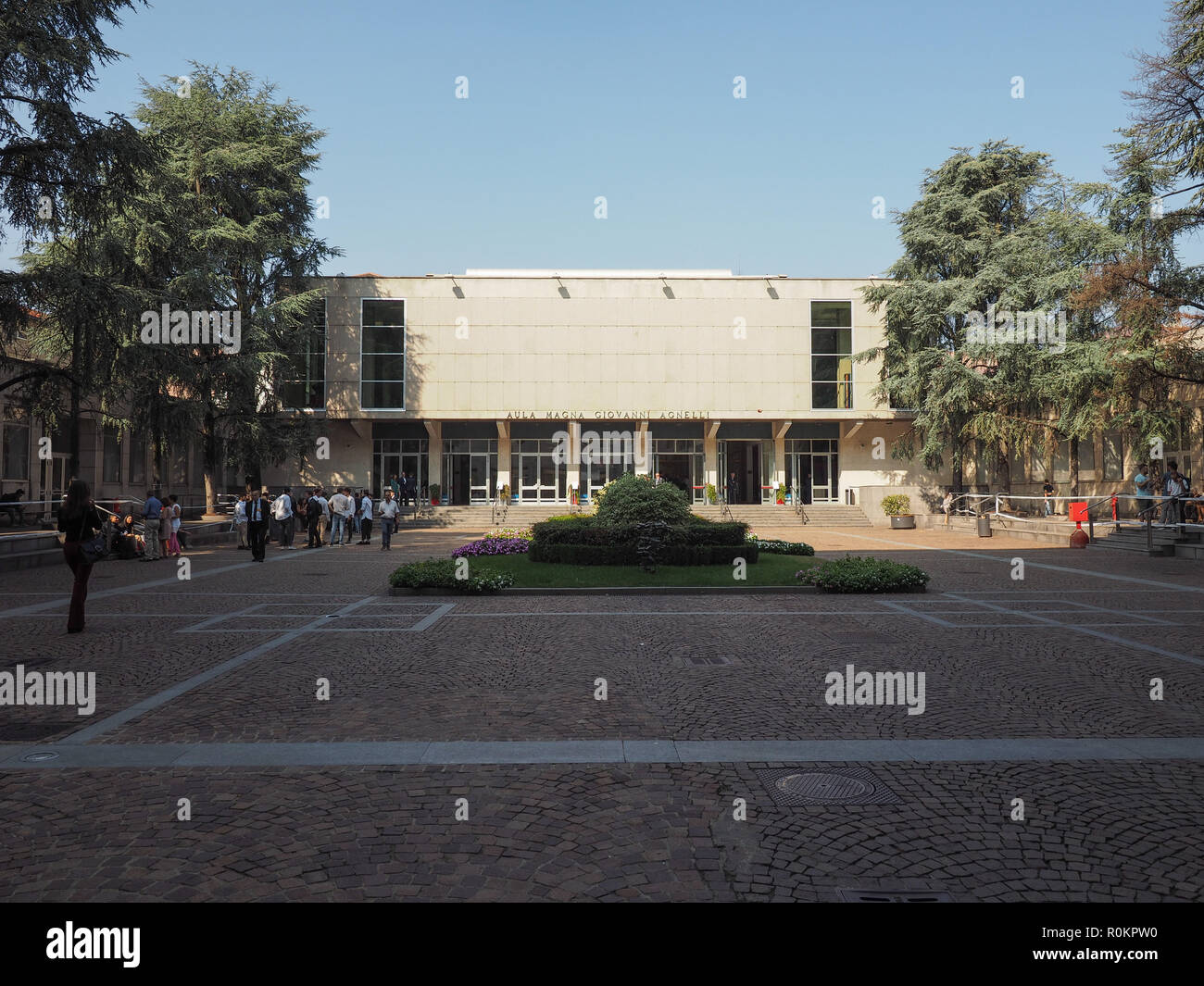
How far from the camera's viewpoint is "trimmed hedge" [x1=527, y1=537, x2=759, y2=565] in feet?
56.6

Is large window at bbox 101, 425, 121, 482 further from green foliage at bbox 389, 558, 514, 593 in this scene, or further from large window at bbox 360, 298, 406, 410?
green foliage at bbox 389, 558, 514, 593

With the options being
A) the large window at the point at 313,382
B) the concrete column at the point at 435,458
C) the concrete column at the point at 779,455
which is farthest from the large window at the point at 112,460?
the concrete column at the point at 779,455

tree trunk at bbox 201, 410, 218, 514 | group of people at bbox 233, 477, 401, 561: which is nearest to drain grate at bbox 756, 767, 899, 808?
group of people at bbox 233, 477, 401, 561

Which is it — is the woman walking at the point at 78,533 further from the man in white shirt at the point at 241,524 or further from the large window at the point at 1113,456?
the large window at the point at 1113,456

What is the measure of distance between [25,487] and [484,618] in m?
27.7

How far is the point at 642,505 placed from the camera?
18.2 m

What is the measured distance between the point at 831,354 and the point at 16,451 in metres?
37.1

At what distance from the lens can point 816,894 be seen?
344 cm

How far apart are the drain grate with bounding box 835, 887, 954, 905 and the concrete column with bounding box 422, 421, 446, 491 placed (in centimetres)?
4283

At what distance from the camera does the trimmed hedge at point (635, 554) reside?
1727 cm

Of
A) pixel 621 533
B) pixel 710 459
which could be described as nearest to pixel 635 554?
pixel 621 533

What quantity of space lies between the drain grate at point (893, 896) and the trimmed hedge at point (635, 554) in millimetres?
13438

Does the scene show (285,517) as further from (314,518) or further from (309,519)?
(314,518)
